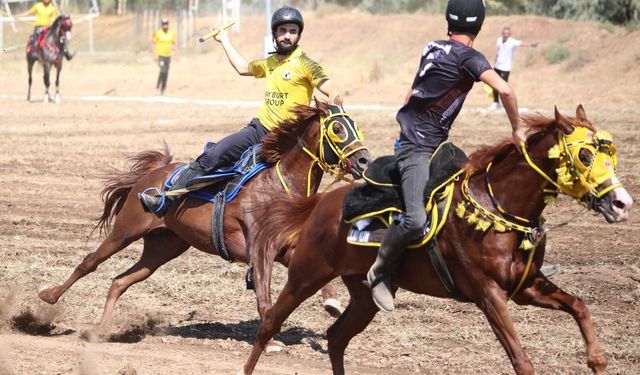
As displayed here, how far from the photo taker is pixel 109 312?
29.7 feet

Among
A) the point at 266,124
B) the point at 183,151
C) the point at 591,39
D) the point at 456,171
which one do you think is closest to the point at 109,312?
the point at 266,124

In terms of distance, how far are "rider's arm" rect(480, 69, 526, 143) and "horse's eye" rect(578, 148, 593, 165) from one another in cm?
43

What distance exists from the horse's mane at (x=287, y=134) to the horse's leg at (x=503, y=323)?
8.87 feet

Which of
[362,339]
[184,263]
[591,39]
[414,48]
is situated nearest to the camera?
[362,339]

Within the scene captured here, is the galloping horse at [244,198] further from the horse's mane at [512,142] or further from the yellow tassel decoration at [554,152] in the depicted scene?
the yellow tassel decoration at [554,152]

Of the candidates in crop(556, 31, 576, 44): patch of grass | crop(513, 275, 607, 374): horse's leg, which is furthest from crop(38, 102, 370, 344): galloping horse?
crop(556, 31, 576, 44): patch of grass

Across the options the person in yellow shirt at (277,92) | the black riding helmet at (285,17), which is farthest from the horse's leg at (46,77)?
the black riding helmet at (285,17)

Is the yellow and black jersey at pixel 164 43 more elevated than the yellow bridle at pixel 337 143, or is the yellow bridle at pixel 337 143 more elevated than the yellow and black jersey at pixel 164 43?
the yellow bridle at pixel 337 143

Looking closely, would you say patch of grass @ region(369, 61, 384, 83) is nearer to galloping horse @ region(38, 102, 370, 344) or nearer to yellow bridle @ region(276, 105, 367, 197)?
galloping horse @ region(38, 102, 370, 344)

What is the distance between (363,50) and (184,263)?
28743mm

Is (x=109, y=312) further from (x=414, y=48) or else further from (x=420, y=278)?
(x=414, y=48)

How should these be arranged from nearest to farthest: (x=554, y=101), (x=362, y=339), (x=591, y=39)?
1. (x=362, y=339)
2. (x=554, y=101)
3. (x=591, y=39)

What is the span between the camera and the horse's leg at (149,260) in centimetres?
918

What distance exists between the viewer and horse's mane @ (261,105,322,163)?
8.42m
